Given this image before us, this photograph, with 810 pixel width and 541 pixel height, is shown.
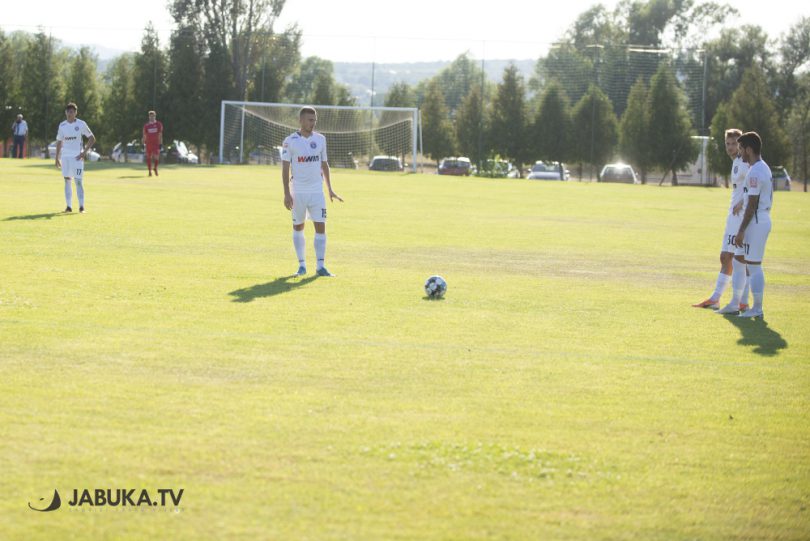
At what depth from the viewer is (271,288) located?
42.1 ft

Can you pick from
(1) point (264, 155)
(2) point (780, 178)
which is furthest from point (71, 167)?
(2) point (780, 178)

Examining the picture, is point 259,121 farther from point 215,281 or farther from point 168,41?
point 215,281

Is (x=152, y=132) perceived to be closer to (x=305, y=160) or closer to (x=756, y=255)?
(x=305, y=160)

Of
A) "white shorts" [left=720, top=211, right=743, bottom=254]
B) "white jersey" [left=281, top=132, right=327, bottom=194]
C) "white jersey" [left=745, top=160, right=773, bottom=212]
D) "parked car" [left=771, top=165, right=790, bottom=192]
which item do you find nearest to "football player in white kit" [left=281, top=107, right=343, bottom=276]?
"white jersey" [left=281, top=132, right=327, bottom=194]

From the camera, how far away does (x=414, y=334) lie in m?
10.1

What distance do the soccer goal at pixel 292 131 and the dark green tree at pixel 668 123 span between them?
14.2 metres

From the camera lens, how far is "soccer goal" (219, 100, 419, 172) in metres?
57.1

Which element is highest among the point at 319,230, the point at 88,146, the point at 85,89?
the point at 85,89

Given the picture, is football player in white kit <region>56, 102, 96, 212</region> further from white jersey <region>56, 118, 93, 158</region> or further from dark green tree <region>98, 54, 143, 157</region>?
dark green tree <region>98, 54, 143, 157</region>

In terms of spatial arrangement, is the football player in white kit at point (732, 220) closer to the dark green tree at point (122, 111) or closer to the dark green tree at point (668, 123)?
the dark green tree at point (668, 123)

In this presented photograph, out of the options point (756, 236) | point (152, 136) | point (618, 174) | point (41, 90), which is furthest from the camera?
point (618, 174)

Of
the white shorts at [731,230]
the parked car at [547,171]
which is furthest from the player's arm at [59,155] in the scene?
the parked car at [547,171]

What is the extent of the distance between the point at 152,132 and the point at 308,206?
2481cm

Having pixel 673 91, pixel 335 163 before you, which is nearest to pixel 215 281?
pixel 335 163
